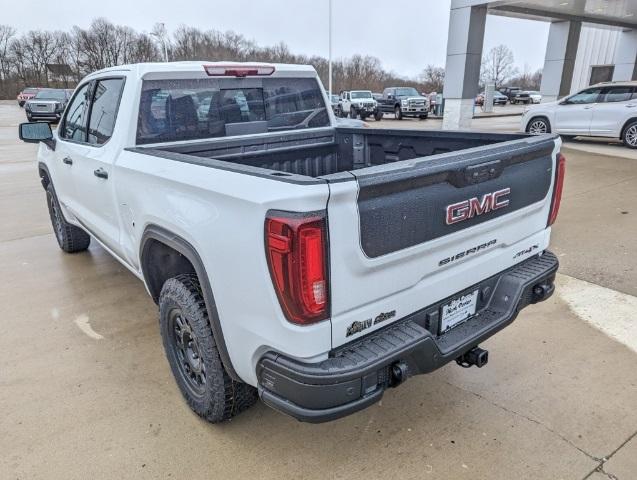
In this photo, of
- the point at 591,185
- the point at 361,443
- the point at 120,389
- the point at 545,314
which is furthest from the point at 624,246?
the point at 120,389

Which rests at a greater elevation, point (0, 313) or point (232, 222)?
point (232, 222)

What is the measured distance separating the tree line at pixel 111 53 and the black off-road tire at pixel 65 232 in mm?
60705

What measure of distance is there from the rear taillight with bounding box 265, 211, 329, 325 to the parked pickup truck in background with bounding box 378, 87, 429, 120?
86.6 feet

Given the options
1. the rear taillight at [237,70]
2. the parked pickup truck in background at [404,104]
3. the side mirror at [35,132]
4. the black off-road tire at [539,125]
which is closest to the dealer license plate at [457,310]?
the rear taillight at [237,70]

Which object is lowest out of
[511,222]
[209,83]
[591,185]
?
[591,185]

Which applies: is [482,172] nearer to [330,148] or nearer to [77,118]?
[330,148]

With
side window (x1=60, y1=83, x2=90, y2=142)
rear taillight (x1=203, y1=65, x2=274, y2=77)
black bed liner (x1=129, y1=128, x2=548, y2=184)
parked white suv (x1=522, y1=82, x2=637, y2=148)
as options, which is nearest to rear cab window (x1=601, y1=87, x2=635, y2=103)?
parked white suv (x1=522, y1=82, x2=637, y2=148)

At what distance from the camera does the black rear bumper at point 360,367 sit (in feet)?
5.88

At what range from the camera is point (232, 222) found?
1896 mm

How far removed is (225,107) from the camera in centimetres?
345

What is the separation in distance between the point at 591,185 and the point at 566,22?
13166 millimetres

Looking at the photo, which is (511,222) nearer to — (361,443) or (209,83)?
(361,443)

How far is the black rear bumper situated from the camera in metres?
1.79

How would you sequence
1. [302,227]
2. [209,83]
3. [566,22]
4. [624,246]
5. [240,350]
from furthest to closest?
[566,22], [624,246], [209,83], [240,350], [302,227]
